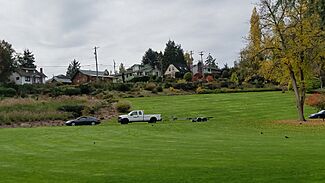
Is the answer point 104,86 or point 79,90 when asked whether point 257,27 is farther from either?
point 104,86

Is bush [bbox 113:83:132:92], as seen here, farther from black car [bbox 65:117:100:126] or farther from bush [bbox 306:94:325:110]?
bush [bbox 306:94:325:110]

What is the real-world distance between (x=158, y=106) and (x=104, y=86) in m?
22.0

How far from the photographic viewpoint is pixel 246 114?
59.1 metres

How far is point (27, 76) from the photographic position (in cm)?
13188

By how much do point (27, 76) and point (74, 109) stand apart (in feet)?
257

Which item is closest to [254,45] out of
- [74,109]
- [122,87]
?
[74,109]

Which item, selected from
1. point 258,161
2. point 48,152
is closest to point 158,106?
point 48,152

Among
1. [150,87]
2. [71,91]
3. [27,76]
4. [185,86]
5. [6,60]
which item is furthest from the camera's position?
[27,76]

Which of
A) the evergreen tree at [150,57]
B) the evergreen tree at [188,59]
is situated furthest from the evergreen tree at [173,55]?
the evergreen tree at [150,57]

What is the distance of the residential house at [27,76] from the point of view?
12648 cm

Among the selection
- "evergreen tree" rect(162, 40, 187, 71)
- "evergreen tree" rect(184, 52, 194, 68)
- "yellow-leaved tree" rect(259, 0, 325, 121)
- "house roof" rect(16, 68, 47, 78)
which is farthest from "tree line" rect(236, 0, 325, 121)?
"evergreen tree" rect(184, 52, 194, 68)

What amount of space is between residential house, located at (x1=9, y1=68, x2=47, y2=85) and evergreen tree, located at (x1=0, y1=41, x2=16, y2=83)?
2421cm

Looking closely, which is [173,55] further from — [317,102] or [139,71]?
[317,102]

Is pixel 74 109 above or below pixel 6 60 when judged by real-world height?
below
